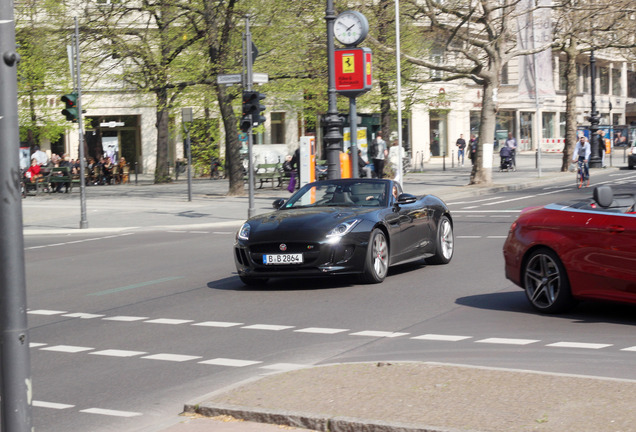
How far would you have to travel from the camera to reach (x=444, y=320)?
9.56 metres

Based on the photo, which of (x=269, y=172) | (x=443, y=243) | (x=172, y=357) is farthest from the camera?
(x=269, y=172)

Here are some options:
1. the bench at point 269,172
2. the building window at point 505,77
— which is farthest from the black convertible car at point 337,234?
the building window at point 505,77

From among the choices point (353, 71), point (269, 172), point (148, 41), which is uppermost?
point (148, 41)

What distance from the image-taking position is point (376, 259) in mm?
12414

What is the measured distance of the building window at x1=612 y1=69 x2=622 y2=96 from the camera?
9381 cm

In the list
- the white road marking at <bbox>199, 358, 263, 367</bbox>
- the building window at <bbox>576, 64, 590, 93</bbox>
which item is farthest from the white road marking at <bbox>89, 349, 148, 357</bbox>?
the building window at <bbox>576, 64, 590, 93</bbox>

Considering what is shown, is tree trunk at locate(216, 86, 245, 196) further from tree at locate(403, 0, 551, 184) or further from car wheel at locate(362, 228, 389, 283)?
car wheel at locate(362, 228, 389, 283)

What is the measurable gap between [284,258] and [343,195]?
5.89ft

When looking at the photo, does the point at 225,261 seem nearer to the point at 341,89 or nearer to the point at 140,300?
the point at 140,300

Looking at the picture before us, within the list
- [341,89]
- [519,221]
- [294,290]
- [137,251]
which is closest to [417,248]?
[294,290]

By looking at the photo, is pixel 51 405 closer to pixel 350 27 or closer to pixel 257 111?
pixel 257 111

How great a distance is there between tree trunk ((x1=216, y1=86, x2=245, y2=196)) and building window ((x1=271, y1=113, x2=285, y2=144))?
2763 cm

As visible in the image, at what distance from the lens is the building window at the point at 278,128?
61153 mm

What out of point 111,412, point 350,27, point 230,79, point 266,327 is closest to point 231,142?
point 350,27
